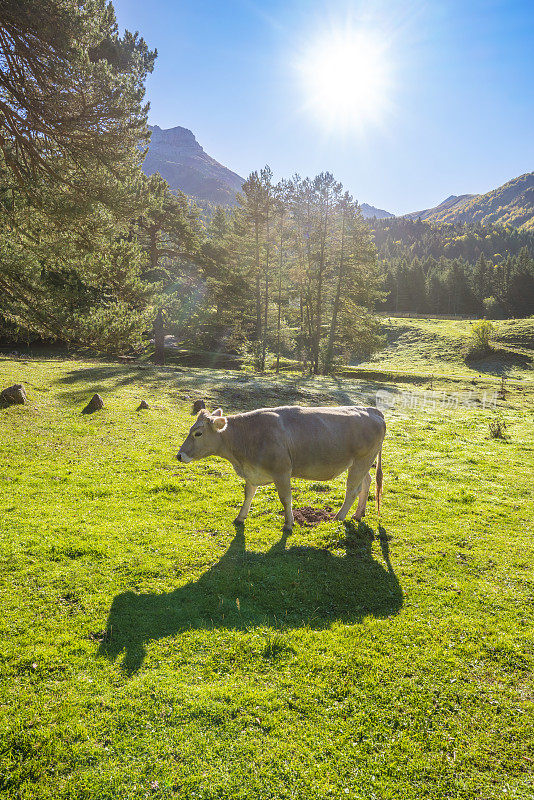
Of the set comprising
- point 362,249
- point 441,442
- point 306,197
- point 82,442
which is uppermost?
point 306,197

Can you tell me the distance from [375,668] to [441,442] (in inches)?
649

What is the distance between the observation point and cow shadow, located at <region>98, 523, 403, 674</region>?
674 centimetres

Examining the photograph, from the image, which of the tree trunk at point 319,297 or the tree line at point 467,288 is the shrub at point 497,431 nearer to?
the tree trunk at point 319,297

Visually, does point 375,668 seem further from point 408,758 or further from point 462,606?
point 462,606

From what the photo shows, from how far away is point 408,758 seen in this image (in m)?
4.87

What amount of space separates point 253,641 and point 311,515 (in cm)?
521

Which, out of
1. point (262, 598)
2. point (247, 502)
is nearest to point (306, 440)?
point (247, 502)

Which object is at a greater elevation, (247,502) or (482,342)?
(482,342)

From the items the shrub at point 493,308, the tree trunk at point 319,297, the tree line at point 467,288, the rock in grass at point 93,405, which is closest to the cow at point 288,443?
the rock in grass at point 93,405

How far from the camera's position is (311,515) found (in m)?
11.4

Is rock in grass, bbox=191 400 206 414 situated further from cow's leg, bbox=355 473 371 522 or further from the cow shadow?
the cow shadow

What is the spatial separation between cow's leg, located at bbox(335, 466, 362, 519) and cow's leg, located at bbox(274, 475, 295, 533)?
1.49 metres

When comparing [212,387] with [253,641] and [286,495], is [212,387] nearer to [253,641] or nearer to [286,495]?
[286,495]

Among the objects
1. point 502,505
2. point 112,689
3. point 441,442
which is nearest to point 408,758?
point 112,689
